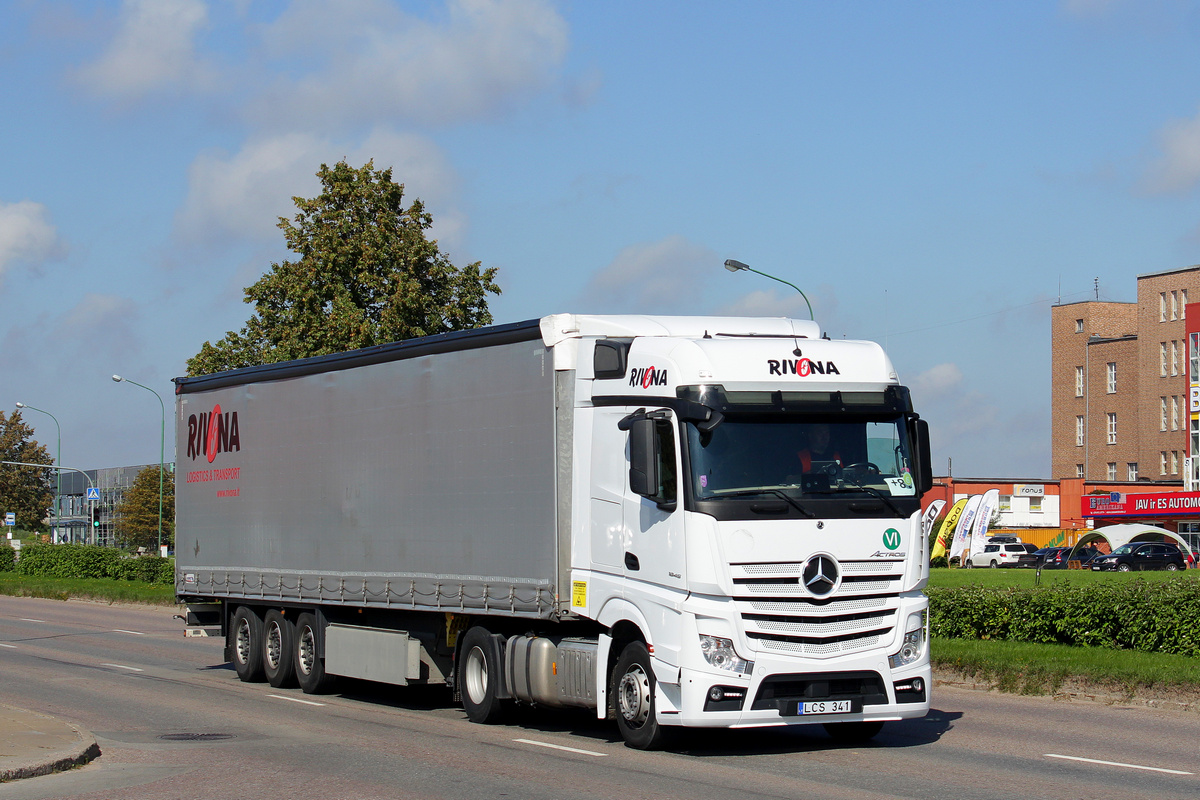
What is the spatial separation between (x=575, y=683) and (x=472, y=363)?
3424 mm

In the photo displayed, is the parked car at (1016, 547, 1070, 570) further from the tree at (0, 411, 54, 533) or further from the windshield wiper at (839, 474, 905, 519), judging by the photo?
the tree at (0, 411, 54, 533)

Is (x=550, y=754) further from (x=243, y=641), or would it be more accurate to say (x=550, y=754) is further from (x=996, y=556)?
(x=996, y=556)

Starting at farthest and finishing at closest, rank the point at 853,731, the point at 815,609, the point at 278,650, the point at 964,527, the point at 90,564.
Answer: the point at 964,527
the point at 90,564
the point at 278,650
the point at 853,731
the point at 815,609

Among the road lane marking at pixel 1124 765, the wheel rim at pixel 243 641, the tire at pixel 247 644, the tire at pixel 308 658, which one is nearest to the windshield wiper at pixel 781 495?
the road lane marking at pixel 1124 765

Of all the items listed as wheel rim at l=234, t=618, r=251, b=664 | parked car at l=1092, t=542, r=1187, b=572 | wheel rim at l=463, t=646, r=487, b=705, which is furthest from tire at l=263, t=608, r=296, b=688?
parked car at l=1092, t=542, r=1187, b=572

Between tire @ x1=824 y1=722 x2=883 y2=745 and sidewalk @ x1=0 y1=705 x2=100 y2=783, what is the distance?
632cm

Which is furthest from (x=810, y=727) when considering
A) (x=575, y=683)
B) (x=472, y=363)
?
(x=472, y=363)

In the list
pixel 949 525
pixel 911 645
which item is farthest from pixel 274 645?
pixel 949 525

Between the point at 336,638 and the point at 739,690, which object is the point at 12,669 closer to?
the point at 336,638

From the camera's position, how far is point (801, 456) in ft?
37.1

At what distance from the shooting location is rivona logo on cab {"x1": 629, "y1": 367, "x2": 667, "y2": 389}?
11633 mm

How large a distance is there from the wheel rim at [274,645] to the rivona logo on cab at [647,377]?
7.70 metres

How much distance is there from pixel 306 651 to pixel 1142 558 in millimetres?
53265

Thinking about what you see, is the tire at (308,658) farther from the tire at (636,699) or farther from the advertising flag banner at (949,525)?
the advertising flag banner at (949,525)
